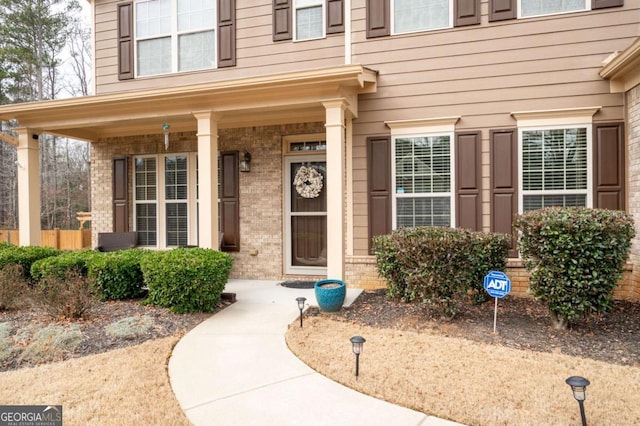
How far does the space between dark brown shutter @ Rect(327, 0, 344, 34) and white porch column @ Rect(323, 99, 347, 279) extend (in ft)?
5.85

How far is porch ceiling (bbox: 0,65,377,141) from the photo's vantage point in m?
5.31

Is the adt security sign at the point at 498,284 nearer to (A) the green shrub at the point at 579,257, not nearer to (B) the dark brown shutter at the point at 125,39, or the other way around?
(A) the green shrub at the point at 579,257

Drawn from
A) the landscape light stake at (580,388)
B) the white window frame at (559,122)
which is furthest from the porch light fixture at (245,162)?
the landscape light stake at (580,388)

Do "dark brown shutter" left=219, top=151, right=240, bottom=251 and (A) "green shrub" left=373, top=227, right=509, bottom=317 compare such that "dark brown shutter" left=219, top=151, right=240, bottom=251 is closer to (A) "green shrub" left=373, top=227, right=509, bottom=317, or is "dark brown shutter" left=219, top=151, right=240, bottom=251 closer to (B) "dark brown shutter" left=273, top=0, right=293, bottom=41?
(B) "dark brown shutter" left=273, top=0, right=293, bottom=41

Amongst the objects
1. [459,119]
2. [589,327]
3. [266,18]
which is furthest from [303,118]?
[589,327]

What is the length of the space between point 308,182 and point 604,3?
4.91 m

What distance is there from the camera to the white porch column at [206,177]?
19.3 ft

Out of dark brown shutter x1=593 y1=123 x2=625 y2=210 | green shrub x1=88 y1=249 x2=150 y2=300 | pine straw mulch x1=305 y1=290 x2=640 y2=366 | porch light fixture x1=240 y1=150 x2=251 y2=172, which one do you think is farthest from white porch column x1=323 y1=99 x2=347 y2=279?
dark brown shutter x1=593 y1=123 x2=625 y2=210

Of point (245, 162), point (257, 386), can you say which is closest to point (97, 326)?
point (257, 386)

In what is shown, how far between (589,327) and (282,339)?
3.24 m

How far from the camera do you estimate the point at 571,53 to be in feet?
17.9

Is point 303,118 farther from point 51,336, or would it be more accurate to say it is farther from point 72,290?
point 51,336

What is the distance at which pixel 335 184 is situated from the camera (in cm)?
524

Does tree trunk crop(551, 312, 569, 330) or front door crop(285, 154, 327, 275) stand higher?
front door crop(285, 154, 327, 275)
